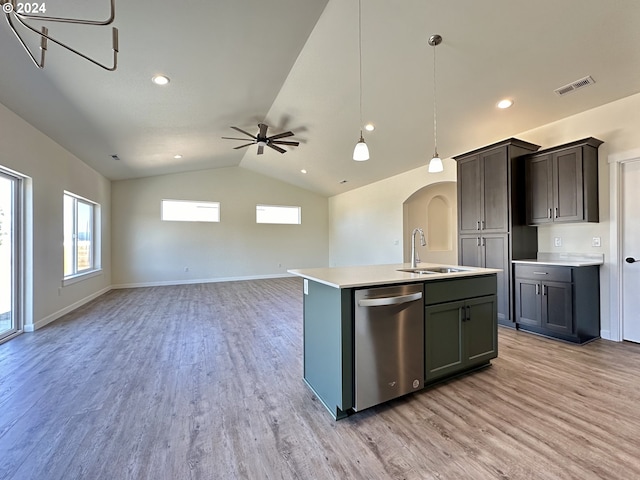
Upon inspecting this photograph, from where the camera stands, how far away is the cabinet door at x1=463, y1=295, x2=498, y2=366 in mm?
2385

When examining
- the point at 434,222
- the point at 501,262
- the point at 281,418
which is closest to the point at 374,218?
the point at 434,222

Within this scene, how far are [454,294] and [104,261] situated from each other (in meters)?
7.56

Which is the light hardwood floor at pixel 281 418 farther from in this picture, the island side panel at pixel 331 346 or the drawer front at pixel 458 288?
the drawer front at pixel 458 288

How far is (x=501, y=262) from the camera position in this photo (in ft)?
12.4

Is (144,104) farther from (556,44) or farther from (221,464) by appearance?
(556,44)

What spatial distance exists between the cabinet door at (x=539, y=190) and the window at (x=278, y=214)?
6.61 meters

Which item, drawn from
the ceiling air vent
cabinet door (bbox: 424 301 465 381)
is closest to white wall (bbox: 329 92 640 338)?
the ceiling air vent

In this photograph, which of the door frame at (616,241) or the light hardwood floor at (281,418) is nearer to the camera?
the light hardwood floor at (281,418)

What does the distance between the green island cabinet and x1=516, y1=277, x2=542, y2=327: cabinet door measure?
136 cm

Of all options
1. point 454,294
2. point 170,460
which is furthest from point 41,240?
point 454,294

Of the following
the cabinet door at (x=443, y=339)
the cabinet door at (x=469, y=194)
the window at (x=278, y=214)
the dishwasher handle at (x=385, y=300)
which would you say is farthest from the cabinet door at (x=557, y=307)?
the window at (x=278, y=214)

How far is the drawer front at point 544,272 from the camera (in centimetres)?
320

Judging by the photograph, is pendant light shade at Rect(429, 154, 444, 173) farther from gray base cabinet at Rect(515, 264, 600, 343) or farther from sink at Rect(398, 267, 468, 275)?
gray base cabinet at Rect(515, 264, 600, 343)

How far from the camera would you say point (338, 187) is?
8.38 meters
